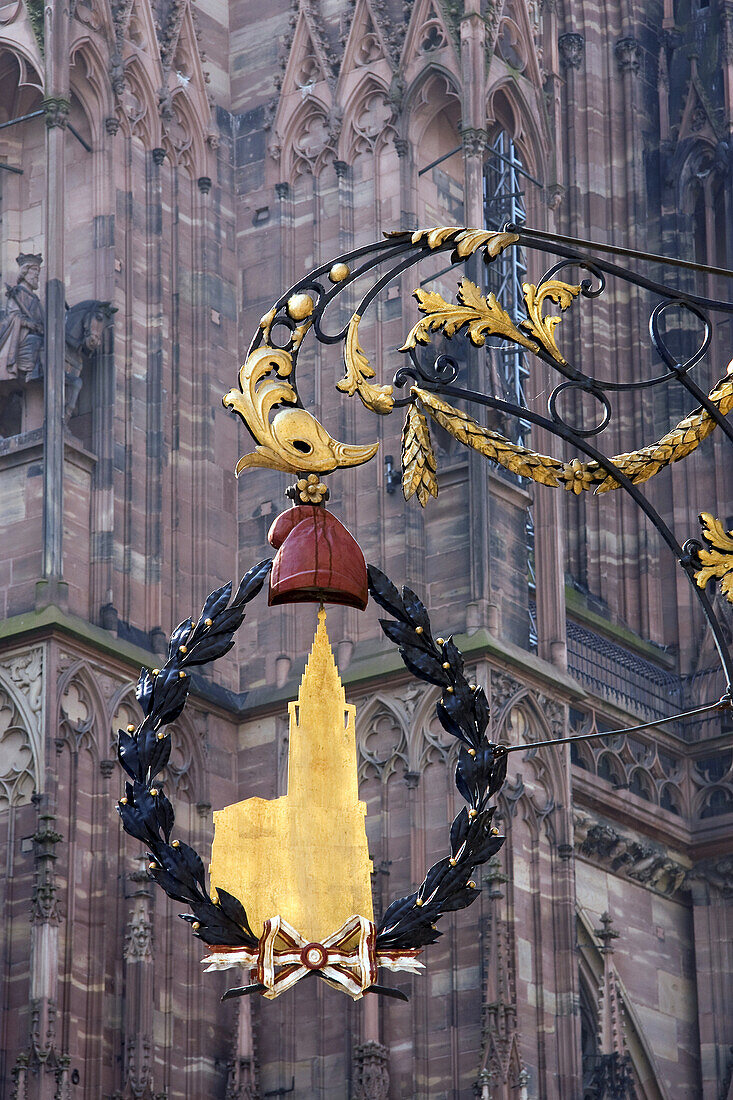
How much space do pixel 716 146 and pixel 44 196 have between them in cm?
938

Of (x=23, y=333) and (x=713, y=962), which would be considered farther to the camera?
(x=713, y=962)

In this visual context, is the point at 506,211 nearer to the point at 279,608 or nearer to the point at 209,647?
the point at 279,608

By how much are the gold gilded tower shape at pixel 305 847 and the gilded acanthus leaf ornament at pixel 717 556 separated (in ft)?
3.80

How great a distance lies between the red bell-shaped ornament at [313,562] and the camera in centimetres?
753

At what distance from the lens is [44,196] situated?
22.7 m

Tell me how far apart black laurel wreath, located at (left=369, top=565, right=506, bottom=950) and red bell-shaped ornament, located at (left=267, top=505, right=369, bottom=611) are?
2.6 inches

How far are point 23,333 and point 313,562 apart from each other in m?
14.8

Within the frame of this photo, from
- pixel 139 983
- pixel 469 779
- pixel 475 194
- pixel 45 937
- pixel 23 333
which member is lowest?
pixel 469 779

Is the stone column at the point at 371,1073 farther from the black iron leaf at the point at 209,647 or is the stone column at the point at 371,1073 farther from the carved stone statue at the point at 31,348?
the black iron leaf at the point at 209,647

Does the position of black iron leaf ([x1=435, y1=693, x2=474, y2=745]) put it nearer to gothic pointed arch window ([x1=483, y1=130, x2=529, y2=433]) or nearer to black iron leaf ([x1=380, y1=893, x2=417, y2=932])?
black iron leaf ([x1=380, y1=893, x2=417, y2=932])

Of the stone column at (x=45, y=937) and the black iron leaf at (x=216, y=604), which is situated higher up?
the stone column at (x=45, y=937)

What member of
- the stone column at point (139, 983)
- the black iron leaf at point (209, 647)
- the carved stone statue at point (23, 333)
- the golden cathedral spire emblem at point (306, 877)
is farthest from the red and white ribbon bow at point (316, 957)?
the carved stone statue at point (23, 333)

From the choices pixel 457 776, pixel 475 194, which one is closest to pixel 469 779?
pixel 457 776

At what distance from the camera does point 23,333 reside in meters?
22.0
